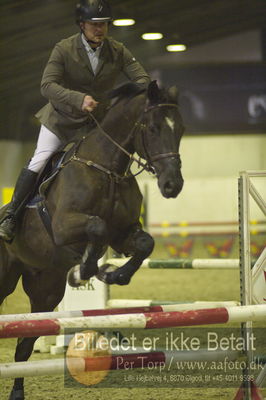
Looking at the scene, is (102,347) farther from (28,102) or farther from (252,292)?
(28,102)

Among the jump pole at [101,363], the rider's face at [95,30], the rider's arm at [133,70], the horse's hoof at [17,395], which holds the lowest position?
the horse's hoof at [17,395]

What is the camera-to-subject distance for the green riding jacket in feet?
11.9

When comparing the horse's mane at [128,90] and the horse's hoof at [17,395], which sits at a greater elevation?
the horse's mane at [128,90]

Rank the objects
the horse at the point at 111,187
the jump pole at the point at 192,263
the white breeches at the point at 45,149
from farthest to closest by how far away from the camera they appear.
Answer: the jump pole at the point at 192,263 → the white breeches at the point at 45,149 → the horse at the point at 111,187

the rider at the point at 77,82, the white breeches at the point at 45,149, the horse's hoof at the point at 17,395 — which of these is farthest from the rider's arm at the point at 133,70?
the horse's hoof at the point at 17,395

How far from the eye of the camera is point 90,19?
3.51m

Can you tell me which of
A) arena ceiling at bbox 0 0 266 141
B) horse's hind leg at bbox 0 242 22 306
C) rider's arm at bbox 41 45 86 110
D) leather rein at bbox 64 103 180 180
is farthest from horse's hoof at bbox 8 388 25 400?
arena ceiling at bbox 0 0 266 141

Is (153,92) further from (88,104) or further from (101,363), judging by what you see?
(101,363)

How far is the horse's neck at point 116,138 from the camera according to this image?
11.4ft

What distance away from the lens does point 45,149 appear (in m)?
3.82

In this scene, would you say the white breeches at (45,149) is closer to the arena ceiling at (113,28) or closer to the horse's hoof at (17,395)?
the horse's hoof at (17,395)

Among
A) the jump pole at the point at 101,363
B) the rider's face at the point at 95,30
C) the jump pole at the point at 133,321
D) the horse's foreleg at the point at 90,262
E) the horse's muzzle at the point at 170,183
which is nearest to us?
the jump pole at the point at 133,321

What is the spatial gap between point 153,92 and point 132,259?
84 cm

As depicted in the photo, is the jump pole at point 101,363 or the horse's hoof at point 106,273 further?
the horse's hoof at point 106,273
